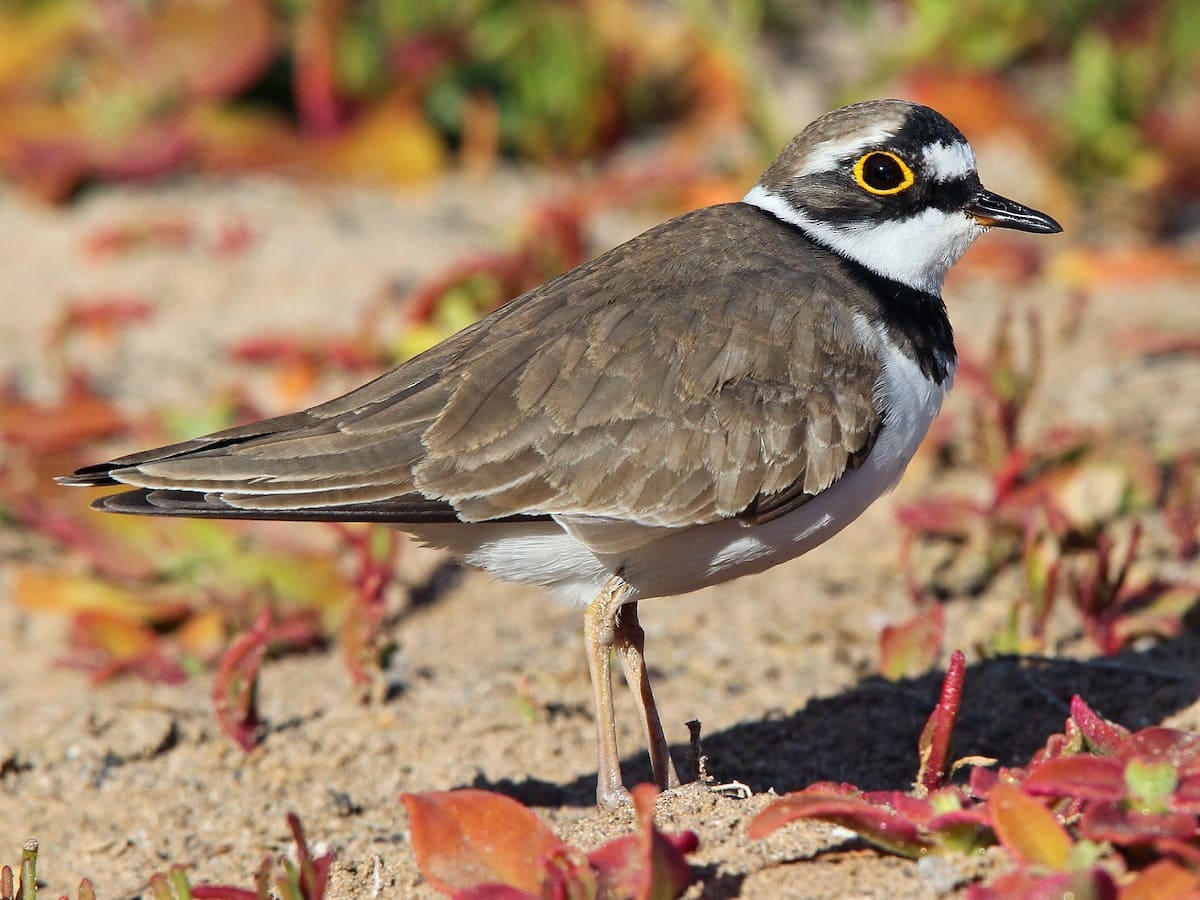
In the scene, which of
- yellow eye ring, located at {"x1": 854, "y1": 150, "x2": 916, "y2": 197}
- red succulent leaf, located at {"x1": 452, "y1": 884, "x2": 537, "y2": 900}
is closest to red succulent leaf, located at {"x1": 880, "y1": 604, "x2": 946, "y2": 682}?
yellow eye ring, located at {"x1": 854, "y1": 150, "x2": 916, "y2": 197}

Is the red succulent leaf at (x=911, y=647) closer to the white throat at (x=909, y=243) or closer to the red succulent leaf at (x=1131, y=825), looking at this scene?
the white throat at (x=909, y=243)

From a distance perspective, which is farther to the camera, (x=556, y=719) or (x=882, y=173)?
(x=556, y=719)

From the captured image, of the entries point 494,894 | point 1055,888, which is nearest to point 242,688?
point 494,894

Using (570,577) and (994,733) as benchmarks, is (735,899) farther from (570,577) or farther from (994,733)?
(994,733)

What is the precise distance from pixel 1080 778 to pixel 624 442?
1.42 metres

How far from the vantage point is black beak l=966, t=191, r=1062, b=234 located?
443 cm

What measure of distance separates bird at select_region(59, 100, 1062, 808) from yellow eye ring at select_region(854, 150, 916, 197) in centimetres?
26

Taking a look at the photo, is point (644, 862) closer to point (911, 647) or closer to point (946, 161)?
point (911, 647)

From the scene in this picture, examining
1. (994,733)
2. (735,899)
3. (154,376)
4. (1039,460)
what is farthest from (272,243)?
(735,899)

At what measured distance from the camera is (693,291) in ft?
13.7

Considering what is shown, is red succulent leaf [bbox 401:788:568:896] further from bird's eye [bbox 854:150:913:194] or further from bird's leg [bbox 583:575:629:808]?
bird's eye [bbox 854:150:913:194]

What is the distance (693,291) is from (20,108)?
5.48 metres

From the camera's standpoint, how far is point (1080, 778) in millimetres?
3055

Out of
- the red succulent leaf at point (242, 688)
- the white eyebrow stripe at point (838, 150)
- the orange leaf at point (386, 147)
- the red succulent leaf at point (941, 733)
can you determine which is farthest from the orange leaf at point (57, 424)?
the red succulent leaf at point (941, 733)
